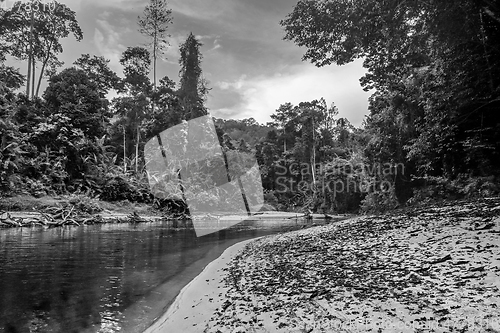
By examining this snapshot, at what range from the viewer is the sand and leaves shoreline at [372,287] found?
9.62 feet

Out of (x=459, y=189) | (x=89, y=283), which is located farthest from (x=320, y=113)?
(x=89, y=283)

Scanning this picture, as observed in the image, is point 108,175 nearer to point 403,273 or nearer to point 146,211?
point 146,211

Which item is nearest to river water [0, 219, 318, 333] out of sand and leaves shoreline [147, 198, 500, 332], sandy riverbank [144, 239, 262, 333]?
sandy riverbank [144, 239, 262, 333]

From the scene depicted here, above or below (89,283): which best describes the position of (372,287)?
above

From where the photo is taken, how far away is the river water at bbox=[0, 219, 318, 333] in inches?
169

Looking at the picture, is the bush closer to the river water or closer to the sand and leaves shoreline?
the sand and leaves shoreline

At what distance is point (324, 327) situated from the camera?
3.03 m

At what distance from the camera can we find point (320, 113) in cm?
5200

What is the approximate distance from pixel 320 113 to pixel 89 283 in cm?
5021

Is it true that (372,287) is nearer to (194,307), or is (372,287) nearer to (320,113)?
(194,307)

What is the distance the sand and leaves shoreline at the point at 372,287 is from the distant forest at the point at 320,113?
20.3 feet

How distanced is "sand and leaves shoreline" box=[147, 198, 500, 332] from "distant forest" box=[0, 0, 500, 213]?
620 cm

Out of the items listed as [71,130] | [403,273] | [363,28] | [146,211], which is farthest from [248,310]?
[71,130]

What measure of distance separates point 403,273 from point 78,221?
21.1 meters
